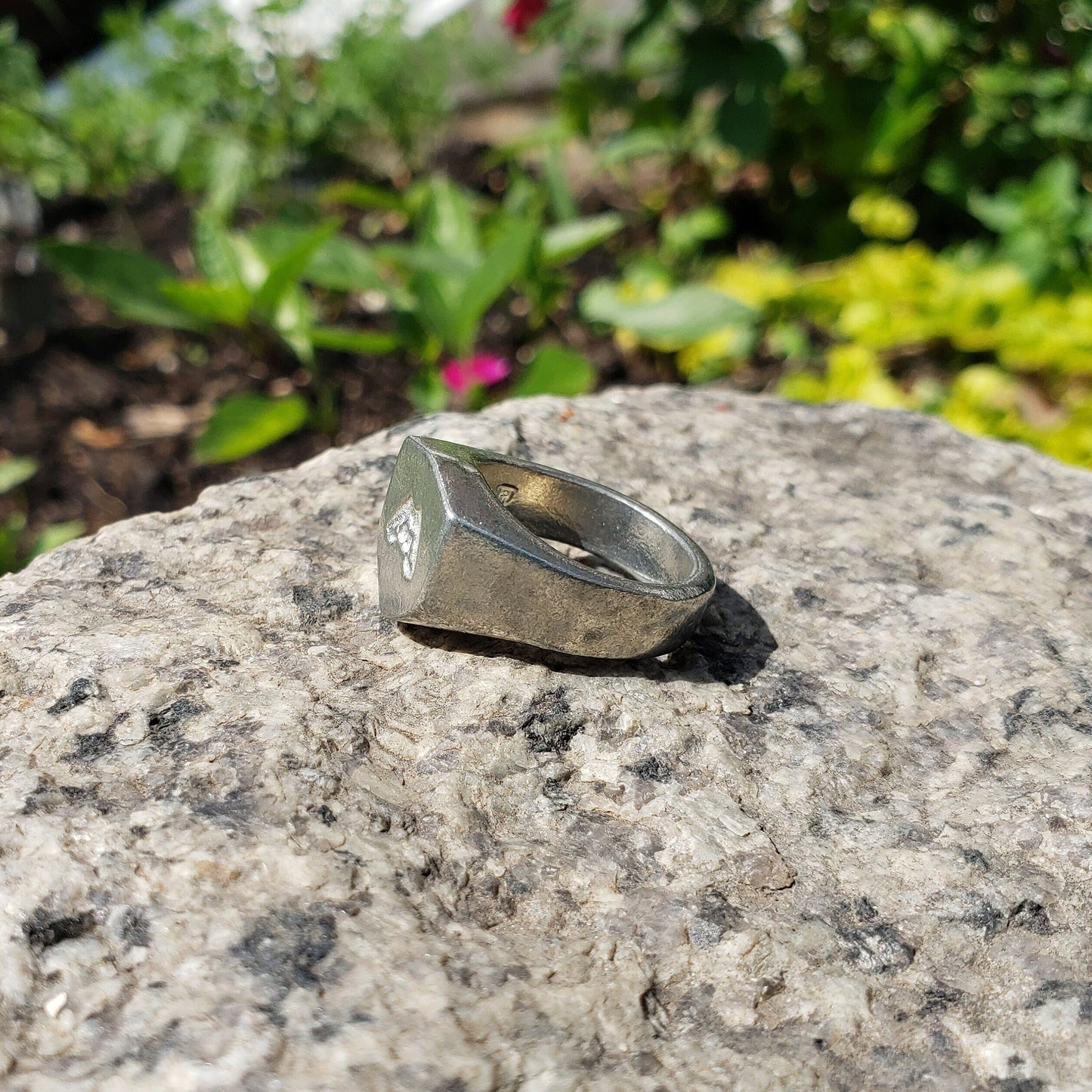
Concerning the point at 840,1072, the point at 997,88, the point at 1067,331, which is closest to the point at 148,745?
the point at 840,1072

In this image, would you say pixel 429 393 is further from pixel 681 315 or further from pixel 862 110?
pixel 862 110

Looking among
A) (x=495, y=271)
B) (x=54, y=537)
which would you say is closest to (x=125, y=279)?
(x=54, y=537)

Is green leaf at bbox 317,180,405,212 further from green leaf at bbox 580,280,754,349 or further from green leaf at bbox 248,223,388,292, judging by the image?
green leaf at bbox 580,280,754,349

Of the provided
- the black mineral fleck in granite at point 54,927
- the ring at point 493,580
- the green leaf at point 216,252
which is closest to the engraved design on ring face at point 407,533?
the ring at point 493,580

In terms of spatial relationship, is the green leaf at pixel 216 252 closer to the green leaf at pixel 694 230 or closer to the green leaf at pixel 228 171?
the green leaf at pixel 228 171

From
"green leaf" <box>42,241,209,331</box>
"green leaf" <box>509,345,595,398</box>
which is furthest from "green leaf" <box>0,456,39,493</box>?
"green leaf" <box>509,345,595,398</box>

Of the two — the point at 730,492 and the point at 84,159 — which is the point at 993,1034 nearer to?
the point at 730,492
